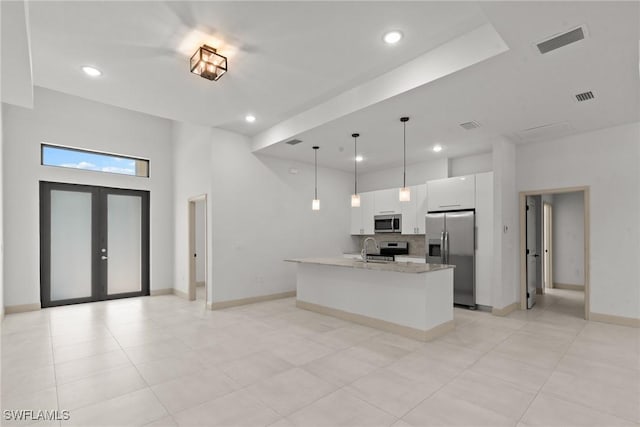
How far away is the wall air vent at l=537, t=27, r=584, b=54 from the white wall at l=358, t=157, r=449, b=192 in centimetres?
388

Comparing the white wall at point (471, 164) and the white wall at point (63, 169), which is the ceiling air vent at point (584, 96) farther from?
the white wall at point (63, 169)

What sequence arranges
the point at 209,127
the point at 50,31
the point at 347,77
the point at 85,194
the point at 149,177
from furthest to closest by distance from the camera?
the point at 149,177
the point at 85,194
the point at 209,127
the point at 347,77
the point at 50,31

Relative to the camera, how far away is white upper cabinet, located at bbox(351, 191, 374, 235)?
7584 millimetres

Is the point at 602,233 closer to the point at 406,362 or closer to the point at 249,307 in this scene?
the point at 406,362

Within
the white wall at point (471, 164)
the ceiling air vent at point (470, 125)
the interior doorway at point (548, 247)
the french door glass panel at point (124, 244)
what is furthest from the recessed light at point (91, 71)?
the interior doorway at point (548, 247)

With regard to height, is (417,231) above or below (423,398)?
above

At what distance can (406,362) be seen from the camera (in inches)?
131

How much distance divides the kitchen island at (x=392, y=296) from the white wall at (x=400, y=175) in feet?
8.99

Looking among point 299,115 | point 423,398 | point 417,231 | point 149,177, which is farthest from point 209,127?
point 423,398

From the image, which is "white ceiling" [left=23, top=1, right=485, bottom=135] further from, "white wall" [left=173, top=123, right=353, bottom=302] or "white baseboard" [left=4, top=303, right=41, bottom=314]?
"white baseboard" [left=4, top=303, right=41, bottom=314]

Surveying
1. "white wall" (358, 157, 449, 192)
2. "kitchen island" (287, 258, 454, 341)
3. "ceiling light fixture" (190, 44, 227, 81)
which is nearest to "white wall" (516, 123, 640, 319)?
"white wall" (358, 157, 449, 192)

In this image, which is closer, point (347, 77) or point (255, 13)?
point (255, 13)

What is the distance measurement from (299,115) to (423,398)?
4.03 m

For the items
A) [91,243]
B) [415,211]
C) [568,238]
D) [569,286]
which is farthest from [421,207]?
[91,243]
